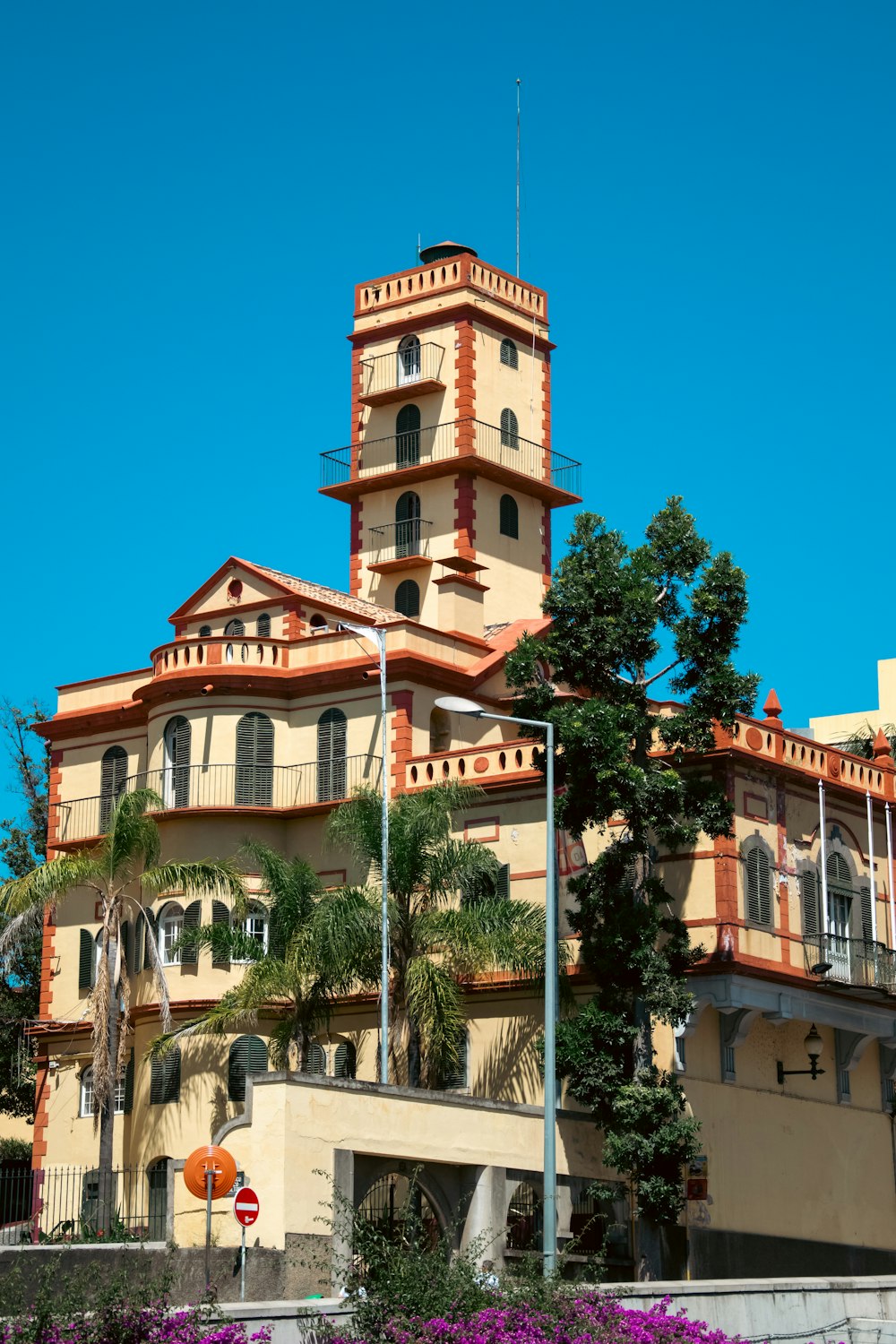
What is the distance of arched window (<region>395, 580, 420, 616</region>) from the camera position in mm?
56500

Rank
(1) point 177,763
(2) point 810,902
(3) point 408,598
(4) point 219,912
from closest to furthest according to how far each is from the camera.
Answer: (2) point 810,902 → (4) point 219,912 → (1) point 177,763 → (3) point 408,598

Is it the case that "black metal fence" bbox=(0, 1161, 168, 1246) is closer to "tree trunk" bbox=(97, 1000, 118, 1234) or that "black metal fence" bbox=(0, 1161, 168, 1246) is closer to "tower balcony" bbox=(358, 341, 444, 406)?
"tree trunk" bbox=(97, 1000, 118, 1234)

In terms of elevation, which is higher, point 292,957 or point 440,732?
point 440,732

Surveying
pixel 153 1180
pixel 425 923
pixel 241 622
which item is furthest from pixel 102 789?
pixel 425 923

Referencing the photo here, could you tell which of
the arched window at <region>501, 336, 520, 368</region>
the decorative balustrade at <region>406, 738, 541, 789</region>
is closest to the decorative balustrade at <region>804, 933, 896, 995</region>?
the decorative balustrade at <region>406, 738, 541, 789</region>

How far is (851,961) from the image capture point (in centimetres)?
4381

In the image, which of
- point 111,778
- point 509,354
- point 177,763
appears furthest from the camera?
point 509,354

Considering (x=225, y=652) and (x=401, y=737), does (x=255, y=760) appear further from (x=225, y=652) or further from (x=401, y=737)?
(x=401, y=737)

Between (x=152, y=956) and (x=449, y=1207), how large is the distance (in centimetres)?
1100

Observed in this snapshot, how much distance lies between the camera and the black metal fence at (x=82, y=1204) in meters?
41.7

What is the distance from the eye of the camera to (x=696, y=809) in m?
40.4

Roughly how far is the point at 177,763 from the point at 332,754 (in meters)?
3.45

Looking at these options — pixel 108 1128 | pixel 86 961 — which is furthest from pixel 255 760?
pixel 108 1128

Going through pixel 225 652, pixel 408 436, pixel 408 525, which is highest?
pixel 408 436
